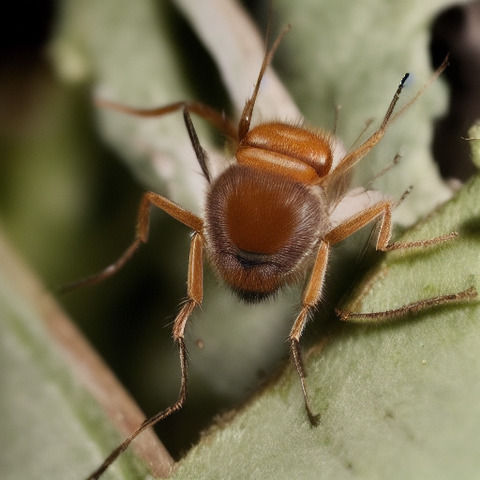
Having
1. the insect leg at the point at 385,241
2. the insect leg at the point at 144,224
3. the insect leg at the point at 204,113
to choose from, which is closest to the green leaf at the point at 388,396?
the insect leg at the point at 385,241

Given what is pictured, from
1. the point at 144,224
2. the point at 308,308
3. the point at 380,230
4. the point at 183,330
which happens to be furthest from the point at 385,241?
the point at 144,224

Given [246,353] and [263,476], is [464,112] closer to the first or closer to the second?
[246,353]

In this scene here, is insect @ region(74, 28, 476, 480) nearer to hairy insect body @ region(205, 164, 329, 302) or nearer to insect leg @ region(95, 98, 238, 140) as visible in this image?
hairy insect body @ region(205, 164, 329, 302)

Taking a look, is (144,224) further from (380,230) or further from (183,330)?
(380,230)

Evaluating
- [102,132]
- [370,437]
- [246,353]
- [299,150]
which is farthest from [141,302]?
[370,437]

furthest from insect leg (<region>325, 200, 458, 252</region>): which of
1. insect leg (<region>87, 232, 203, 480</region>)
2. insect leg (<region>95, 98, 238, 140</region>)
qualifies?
insect leg (<region>95, 98, 238, 140</region>)

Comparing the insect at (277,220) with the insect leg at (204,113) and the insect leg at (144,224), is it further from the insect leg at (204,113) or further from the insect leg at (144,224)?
the insect leg at (204,113)

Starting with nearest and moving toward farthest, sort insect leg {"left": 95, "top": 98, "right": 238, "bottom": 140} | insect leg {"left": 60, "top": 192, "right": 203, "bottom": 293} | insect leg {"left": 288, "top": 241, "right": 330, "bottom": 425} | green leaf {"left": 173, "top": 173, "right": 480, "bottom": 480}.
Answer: green leaf {"left": 173, "top": 173, "right": 480, "bottom": 480}, insect leg {"left": 288, "top": 241, "right": 330, "bottom": 425}, insect leg {"left": 60, "top": 192, "right": 203, "bottom": 293}, insect leg {"left": 95, "top": 98, "right": 238, "bottom": 140}
